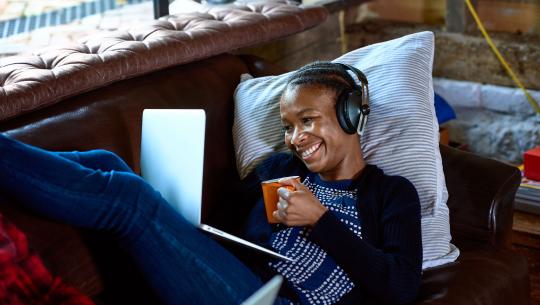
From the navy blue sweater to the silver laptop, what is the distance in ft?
0.45

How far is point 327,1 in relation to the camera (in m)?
3.21

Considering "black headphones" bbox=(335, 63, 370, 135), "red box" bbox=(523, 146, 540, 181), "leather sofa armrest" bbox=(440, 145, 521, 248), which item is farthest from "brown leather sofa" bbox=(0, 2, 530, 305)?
"red box" bbox=(523, 146, 540, 181)

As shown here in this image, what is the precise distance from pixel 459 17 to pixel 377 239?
73.0 inches

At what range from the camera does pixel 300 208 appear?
1.64 metres

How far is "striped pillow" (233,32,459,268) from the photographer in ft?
6.14

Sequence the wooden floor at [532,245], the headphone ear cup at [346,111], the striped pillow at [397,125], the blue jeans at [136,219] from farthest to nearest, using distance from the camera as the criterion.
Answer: the wooden floor at [532,245] → the striped pillow at [397,125] → the headphone ear cup at [346,111] → the blue jeans at [136,219]

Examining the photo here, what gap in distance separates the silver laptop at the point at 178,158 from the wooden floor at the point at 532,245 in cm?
99

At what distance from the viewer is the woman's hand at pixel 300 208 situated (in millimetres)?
1644

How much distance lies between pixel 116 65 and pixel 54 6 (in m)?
0.93

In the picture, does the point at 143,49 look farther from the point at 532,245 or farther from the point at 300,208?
the point at 532,245

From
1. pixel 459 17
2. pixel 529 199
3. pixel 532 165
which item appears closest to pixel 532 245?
pixel 529 199

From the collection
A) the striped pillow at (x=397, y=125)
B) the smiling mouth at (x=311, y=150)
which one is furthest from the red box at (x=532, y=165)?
the smiling mouth at (x=311, y=150)

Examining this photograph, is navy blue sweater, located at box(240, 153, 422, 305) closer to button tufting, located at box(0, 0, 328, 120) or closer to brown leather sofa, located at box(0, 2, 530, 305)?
brown leather sofa, located at box(0, 2, 530, 305)

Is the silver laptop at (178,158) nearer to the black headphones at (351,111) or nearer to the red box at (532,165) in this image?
the black headphones at (351,111)
